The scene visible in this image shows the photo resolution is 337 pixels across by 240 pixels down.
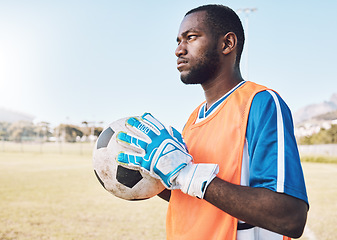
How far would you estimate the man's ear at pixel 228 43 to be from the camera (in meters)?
1.79

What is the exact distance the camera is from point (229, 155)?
5.07 ft

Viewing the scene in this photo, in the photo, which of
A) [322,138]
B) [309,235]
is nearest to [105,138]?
[309,235]

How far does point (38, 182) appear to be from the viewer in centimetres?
1171

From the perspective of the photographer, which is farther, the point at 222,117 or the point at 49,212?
the point at 49,212

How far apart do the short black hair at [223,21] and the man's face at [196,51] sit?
0.04 m

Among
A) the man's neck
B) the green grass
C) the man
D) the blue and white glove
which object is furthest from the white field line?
the blue and white glove

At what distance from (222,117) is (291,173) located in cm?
48

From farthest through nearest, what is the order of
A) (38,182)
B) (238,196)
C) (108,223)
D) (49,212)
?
(38,182)
(49,212)
(108,223)
(238,196)

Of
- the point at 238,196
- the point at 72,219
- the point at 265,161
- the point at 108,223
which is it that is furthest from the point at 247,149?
the point at 72,219

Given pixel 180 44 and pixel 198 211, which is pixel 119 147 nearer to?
pixel 198 211

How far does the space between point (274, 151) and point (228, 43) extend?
74cm

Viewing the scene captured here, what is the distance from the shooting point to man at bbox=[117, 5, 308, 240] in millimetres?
1332

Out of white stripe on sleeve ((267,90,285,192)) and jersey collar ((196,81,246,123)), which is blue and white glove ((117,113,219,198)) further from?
jersey collar ((196,81,246,123))

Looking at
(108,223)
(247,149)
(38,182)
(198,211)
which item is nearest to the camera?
(247,149)
